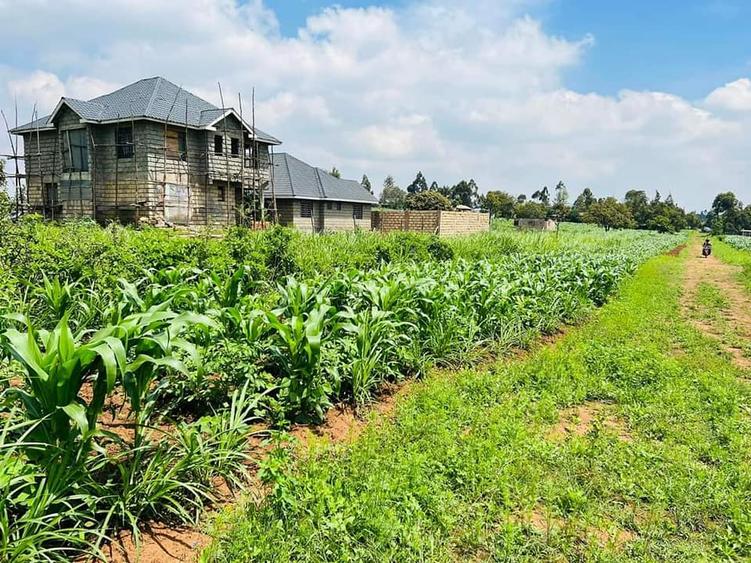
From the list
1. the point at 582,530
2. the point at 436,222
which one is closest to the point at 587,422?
the point at 582,530

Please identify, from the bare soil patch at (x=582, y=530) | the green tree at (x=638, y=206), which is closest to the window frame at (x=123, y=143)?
the bare soil patch at (x=582, y=530)

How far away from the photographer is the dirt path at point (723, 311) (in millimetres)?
8139

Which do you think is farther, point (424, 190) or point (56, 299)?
point (424, 190)

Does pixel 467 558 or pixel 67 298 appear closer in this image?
pixel 467 558

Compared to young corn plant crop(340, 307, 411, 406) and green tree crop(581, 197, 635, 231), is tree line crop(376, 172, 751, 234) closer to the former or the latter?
green tree crop(581, 197, 635, 231)

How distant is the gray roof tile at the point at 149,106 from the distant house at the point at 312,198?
5962 mm

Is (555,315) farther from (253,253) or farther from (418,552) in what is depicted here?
(418,552)

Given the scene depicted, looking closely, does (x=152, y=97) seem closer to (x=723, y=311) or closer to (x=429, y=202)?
(x=723, y=311)

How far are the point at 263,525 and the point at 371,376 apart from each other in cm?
217

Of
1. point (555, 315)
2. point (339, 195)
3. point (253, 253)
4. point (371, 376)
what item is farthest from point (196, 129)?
point (371, 376)

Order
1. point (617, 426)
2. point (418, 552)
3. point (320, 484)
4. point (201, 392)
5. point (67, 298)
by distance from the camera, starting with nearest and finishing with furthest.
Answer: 1. point (418, 552)
2. point (320, 484)
3. point (201, 392)
4. point (617, 426)
5. point (67, 298)

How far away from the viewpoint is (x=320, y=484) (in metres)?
3.05

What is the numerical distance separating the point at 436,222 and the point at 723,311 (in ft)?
44.4

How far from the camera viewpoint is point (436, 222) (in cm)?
2369
